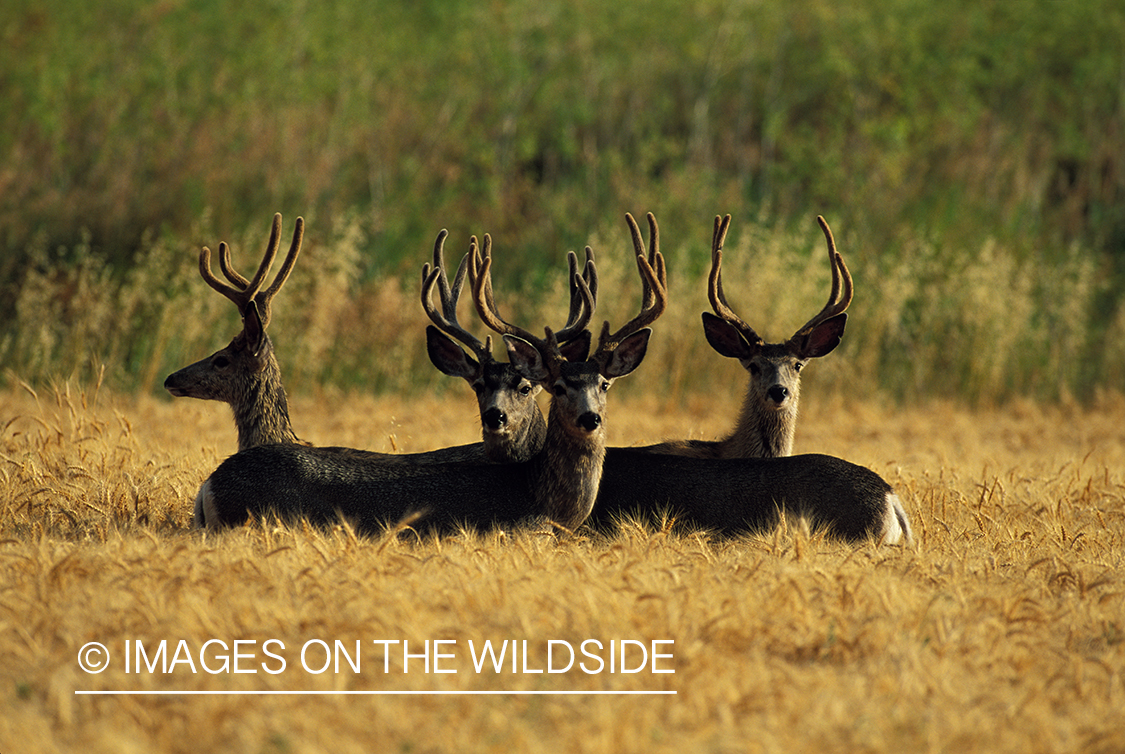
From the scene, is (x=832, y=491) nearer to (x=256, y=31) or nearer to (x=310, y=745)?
(x=310, y=745)

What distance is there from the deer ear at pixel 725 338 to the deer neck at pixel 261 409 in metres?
2.23

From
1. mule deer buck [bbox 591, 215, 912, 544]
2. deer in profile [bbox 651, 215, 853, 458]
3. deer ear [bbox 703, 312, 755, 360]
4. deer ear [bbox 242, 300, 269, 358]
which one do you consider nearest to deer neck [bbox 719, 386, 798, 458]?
deer in profile [bbox 651, 215, 853, 458]

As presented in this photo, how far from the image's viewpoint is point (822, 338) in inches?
272

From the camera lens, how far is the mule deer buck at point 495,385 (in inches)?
236

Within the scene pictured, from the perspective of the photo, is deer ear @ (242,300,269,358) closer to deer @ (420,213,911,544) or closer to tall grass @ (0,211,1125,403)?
deer @ (420,213,911,544)

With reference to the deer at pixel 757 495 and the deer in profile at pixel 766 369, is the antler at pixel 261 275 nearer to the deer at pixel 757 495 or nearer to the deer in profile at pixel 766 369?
the deer at pixel 757 495

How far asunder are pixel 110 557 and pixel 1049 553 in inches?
141

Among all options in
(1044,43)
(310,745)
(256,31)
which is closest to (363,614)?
(310,745)

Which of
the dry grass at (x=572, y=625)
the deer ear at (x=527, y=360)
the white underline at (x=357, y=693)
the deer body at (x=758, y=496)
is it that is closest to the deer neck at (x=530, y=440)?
the deer ear at (x=527, y=360)

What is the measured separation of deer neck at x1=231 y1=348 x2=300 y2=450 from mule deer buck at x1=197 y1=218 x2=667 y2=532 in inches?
28.1

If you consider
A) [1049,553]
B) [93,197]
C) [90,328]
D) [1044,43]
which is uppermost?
[1044,43]

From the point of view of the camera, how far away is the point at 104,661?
352 centimetres

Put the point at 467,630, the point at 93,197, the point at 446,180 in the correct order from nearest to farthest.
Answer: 1. the point at 467,630
2. the point at 93,197
3. the point at 446,180

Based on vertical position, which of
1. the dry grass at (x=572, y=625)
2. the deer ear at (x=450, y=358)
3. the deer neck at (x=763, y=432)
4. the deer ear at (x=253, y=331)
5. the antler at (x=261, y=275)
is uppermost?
the antler at (x=261, y=275)
